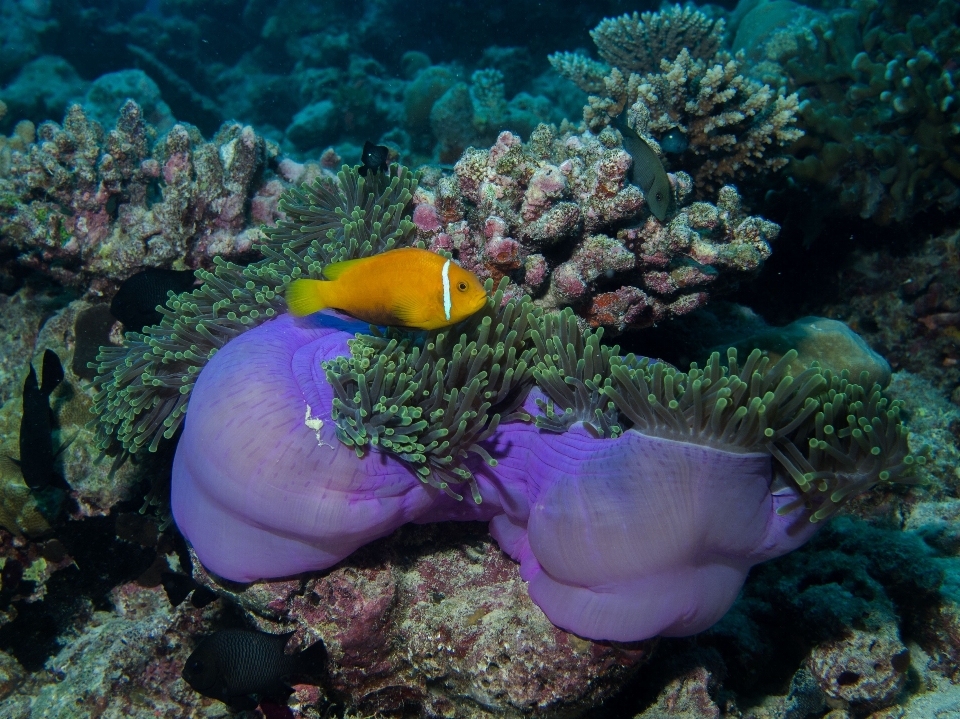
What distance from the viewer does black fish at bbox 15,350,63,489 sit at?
317 centimetres

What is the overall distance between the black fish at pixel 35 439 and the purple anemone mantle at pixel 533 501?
4.70ft

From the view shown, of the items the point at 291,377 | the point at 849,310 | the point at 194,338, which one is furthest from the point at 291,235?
the point at 849,310

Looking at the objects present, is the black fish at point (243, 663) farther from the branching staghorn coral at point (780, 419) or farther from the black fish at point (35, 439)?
the black fish at point (35, 439)

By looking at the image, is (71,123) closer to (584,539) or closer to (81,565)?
(81,565)

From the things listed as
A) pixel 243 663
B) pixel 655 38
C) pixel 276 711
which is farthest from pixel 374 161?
pixel 655 38

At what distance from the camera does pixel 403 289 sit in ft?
6.39

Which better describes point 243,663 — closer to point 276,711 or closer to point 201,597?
point 276,711

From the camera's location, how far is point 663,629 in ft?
7.13

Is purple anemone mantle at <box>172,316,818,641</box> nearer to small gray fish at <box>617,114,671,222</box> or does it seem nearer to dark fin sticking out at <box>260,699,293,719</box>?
dark fin sticking out at <box>260,699,293,719</box>

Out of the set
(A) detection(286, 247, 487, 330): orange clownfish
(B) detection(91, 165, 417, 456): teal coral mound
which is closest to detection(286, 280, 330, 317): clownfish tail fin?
(A) detection(286, 247, 487, 330): orange clownfish

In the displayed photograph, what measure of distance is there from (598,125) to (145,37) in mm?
14781

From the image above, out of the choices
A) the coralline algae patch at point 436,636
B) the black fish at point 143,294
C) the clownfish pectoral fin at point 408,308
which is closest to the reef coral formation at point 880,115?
the clownfish pectoral fin at point 408,308

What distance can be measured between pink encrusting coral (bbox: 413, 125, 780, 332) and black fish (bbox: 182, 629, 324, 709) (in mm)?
1919

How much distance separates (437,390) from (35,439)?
2.55 m
